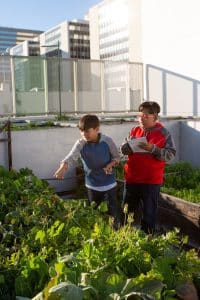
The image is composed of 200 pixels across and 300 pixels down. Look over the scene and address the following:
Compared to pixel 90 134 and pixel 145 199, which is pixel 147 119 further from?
pixel 145 199

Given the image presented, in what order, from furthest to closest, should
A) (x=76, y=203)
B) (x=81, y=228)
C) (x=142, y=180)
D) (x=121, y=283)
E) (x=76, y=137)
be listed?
1. (x=76, y=137)
2. (x=142, y=180)
3. (x=76, y=203)
4. (x=81, y=228)
5. (x=121, y=283)

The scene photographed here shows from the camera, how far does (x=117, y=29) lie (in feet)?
57.6

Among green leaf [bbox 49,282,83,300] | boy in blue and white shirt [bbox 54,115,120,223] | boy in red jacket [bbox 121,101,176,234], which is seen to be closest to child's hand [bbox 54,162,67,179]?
boy in blue and white shirt [bbox 54,115,120,223]

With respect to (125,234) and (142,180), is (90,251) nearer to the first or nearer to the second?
(125,234)

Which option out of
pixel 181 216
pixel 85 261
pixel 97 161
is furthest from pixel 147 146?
pixel 85 261

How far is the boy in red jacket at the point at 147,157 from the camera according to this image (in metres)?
3.88

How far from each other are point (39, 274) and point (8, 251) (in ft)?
1.65

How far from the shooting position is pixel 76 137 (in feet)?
23.0

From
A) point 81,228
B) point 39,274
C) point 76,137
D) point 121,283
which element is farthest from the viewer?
point 76,137

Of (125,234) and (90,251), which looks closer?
(90,251)

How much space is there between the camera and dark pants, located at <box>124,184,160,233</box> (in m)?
4.05

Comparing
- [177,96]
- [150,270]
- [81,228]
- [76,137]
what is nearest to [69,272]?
[150,270]

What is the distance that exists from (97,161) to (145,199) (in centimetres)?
60

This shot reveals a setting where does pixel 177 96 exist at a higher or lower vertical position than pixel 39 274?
higher
